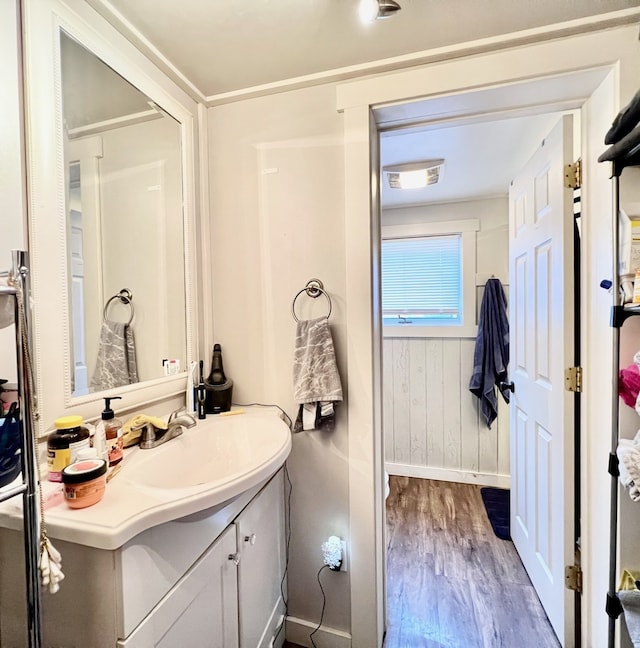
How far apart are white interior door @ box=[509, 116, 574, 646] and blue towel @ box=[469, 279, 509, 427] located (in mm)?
643

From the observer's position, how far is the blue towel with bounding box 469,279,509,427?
2.58m

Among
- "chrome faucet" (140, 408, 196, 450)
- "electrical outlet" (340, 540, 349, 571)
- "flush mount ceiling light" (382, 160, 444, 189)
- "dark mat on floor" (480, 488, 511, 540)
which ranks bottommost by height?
"dark mat on floor" (480, 488, 511, 540)

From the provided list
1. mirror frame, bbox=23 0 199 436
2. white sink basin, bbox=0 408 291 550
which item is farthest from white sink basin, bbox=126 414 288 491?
mirror frame, bbox=23 0 199 436

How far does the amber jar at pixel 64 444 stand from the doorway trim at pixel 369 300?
34.4 inches

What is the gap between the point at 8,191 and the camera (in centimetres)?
83

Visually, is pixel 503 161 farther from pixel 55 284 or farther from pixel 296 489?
pixel 55 284

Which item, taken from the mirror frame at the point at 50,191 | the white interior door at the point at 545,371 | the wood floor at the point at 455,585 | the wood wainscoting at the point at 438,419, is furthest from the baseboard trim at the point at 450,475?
the mirror frame at the point at 50,191

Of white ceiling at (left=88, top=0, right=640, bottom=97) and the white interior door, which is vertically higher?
white ceiling at (left=88, top=0, right=640, bottom=97)

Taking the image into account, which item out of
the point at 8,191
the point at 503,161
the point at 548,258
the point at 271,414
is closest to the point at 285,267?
the point at 271,414

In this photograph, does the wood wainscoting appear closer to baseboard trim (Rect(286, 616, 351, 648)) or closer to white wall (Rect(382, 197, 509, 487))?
white wall (Rect(382, 197, 509, 487))

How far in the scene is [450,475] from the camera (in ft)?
9.18

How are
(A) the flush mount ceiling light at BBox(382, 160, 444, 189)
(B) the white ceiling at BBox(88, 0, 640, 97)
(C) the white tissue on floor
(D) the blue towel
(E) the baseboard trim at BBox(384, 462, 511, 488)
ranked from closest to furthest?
1. (C) the white tissue on floor
2. (B) the white ceiling at BBox(88, 0, 640, 97)
3. (A) the flush mount ceiling light at BBox(382, 160, 444, 189)
4. (D) the blue towel
5. (E) the baseboard trim at BBox(384, 462, 511, 488)

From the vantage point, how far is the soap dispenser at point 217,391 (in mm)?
1405

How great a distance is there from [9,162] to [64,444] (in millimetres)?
698
